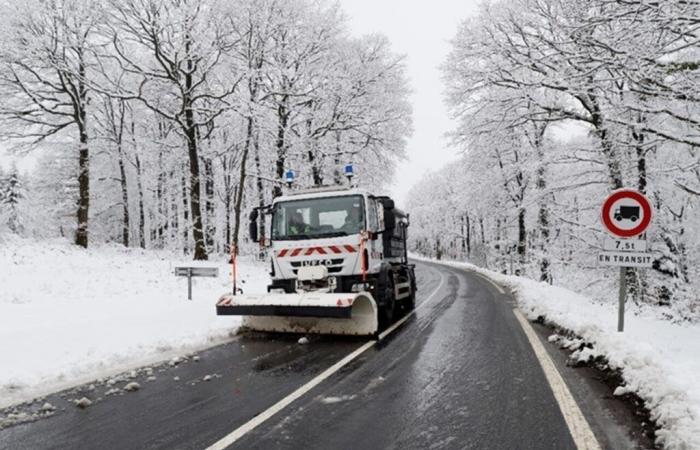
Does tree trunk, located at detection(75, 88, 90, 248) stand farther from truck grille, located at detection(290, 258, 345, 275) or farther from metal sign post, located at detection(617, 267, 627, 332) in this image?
metal sign post, located at detection(617, 267, 627, 332)

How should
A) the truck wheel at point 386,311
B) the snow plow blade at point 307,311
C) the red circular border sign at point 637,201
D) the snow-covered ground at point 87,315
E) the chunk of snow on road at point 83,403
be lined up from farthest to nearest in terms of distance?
1. the truck wheel at point 386,311
2. the snow plow blade at point 307,311
3. the red circular border sign at point 637,201
4. the snow-covered ground at point 87,315
5. the chunk of snow on road at point 83,403

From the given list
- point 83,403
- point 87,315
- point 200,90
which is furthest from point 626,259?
point 200,90

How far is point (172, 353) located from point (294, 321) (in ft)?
8.00

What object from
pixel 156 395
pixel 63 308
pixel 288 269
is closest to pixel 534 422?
pixel 156 395

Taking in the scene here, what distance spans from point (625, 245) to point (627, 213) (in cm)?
48

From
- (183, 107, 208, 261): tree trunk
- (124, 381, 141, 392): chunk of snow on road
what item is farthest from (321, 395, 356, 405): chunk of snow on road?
(183, 107, 208, 261): tree trunk

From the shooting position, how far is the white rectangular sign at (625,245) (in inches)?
285

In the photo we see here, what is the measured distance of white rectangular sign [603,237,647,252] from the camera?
23.8 ft

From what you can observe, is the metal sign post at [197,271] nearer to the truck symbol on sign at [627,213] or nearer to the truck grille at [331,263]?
the truck grille at [331,263]

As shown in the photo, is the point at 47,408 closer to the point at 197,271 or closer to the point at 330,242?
the point at 330,242

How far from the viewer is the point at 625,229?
286 inches

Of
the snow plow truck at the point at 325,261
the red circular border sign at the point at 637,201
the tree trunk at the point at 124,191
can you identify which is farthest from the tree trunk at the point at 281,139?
the red circular border sign at the point at 637,201

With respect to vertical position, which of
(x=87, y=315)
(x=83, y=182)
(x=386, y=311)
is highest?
(x=83, y=182)

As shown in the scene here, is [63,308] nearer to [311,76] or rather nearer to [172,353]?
[172,353]
